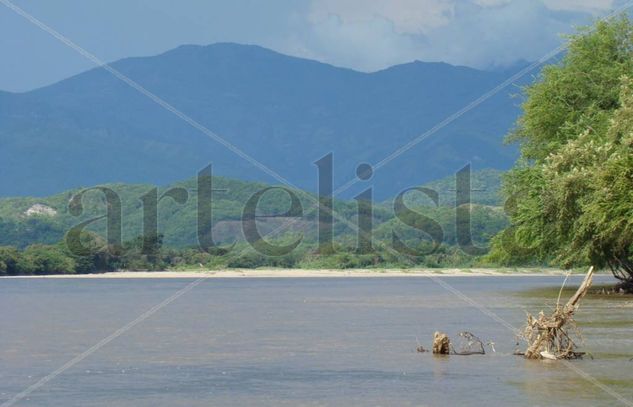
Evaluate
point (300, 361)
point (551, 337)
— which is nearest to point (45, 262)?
point (300, 361)

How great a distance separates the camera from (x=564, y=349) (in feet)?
97.7

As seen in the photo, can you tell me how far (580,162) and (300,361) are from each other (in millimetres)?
27022

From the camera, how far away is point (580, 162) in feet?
178

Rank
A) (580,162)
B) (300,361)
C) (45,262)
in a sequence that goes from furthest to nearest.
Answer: (45,262) < (580,162) < (300,361)

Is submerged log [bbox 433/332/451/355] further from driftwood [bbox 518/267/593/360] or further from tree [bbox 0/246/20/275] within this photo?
tree [bbox 0/246/20/275]

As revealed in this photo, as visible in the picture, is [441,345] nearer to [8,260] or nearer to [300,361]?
[300,361]

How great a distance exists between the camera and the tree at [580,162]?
48125mm

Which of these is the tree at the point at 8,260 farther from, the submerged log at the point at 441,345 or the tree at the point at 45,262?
the submerged log at the point at 441,345

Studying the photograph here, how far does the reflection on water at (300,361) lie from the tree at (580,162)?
408 centimetres

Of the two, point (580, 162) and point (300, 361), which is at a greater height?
point (580, 162)

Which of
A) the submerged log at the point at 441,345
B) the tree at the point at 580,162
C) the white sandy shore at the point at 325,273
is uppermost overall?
the tree at the point at 580,162

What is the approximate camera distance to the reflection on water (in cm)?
2441

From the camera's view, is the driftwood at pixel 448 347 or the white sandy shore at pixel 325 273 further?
the white sandy shore at pixel 325 273

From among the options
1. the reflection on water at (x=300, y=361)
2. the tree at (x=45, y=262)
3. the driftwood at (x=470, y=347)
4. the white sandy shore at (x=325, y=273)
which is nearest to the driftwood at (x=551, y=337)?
the reflection on water at (x=300, y=361)
